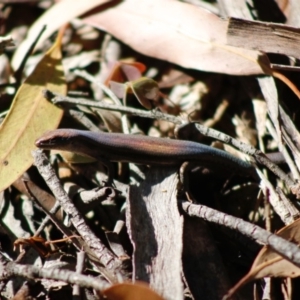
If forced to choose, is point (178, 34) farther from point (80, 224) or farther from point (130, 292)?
point (130, 292)

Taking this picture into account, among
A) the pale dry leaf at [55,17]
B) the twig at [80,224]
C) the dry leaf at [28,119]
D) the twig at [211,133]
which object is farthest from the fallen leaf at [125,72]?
the twig at [80,224]

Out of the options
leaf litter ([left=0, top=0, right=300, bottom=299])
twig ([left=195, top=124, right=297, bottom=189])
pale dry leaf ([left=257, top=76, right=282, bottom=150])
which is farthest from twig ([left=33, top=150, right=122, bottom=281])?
pale dry leaf ([left=257, top=76, right=282, bottom=150])

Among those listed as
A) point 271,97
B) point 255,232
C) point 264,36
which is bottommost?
point 255,232

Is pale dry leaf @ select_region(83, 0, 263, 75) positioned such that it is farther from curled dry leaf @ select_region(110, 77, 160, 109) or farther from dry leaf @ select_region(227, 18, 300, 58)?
curled dry leaf @ select_region(110, 77, 160, 109)

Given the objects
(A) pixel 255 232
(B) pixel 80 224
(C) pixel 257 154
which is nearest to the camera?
(A) pixel 255 232

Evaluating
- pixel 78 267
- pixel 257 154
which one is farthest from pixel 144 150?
pixel 78 267

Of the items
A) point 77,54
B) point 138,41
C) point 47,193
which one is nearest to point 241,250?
point 47,193
